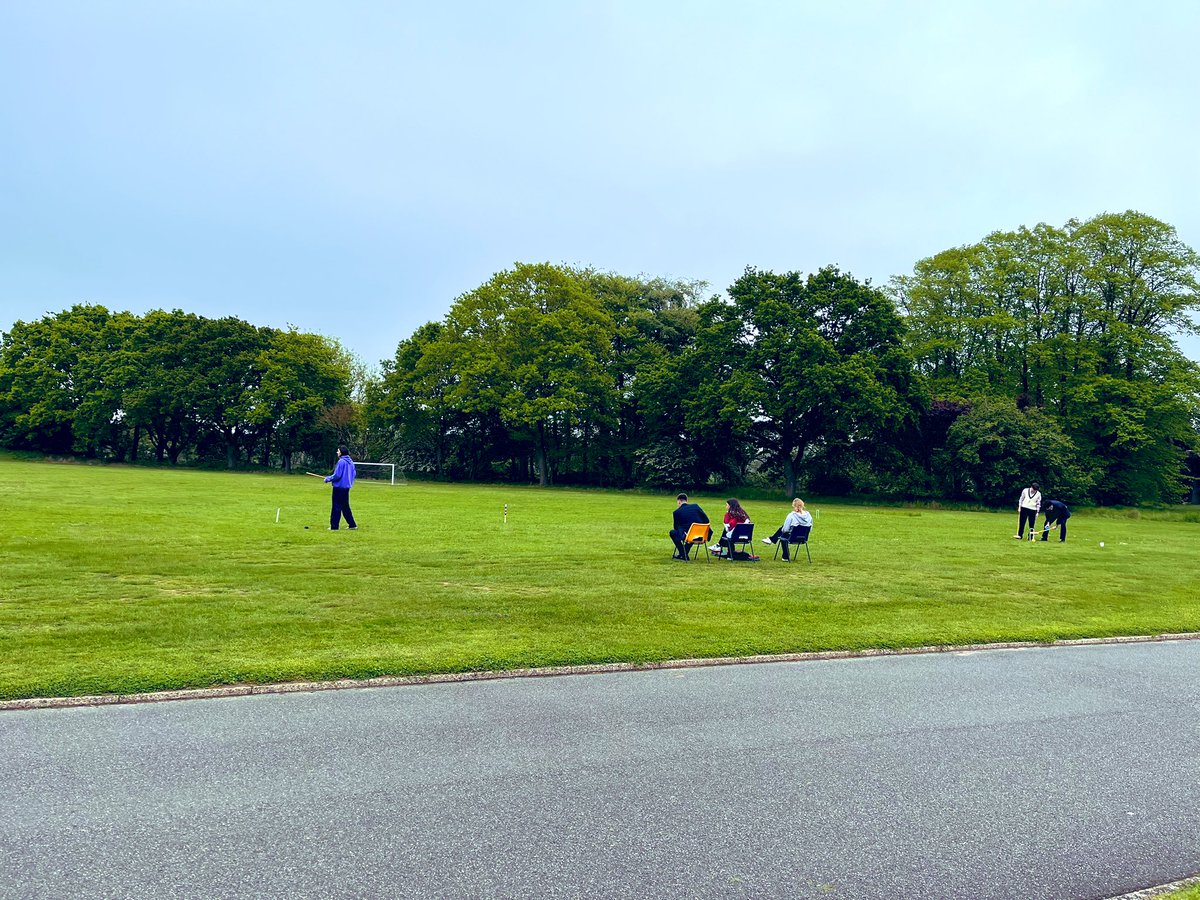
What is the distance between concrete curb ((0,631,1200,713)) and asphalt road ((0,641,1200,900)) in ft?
0.72

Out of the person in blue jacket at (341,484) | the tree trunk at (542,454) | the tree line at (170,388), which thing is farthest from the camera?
the tree line at (170,388)

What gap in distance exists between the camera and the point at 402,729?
19.1 feet

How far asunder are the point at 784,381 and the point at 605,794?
145ft

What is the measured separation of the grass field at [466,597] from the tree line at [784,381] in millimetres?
26393

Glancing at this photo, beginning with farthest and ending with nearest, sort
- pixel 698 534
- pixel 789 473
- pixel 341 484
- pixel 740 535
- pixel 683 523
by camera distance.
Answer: pixel 789 473, pixel 341 484, pixel 740 535, pixel 683 523, pixel 698 534

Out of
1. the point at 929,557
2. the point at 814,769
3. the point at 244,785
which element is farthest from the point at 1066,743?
the point at 929,557

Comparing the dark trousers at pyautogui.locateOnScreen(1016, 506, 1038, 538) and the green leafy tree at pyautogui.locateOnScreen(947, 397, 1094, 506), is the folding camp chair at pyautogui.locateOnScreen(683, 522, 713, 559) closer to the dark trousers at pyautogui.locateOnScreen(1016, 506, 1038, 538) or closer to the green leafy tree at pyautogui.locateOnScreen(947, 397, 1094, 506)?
the dark trousers at pyautogui.locateOnScreen(1016, 506, 1038, 538)

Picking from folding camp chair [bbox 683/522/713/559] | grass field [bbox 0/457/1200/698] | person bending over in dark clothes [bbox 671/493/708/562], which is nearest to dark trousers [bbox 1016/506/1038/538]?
grass field [bbox 0/457/1200/698]

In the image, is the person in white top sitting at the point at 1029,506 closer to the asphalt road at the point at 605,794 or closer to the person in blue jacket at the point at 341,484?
the asphalt road at the point at 605,794

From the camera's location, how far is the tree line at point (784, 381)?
48.2 metres

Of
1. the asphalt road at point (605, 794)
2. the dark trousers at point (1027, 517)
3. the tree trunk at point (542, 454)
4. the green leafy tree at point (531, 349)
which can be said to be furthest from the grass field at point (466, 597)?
the tree trunk at point (542, 454)

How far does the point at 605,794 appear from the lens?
15.5ft

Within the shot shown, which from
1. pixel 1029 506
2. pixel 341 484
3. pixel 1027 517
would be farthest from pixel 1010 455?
pixel 341 484

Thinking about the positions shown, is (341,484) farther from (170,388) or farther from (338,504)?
(170,388)
